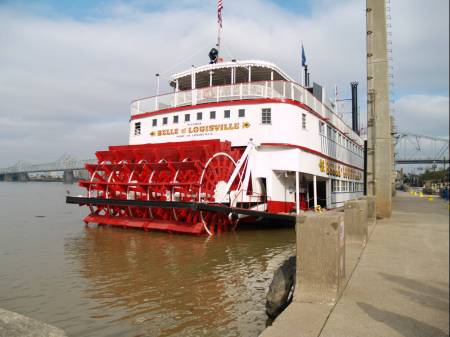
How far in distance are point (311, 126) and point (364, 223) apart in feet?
25.9

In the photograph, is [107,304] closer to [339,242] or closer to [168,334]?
[168,334]

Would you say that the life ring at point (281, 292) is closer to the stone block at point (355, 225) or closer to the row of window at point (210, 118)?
the stone block at point (355, 225)

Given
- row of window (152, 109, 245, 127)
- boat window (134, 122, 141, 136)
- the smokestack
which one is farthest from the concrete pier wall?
the smokestack

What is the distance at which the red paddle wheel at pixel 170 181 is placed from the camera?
38.9 feet

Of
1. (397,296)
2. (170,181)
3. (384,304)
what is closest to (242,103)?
(170,181)

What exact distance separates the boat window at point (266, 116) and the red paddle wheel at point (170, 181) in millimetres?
1268

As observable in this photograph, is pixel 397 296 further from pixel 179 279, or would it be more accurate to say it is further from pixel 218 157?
pixel 218 157

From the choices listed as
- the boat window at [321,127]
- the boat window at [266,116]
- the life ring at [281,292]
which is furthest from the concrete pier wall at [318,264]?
the boat window at [321,127]

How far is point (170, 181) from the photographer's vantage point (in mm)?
12945

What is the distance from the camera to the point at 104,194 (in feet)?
47.4

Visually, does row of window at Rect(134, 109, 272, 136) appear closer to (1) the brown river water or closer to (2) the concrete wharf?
(1) the brown river water

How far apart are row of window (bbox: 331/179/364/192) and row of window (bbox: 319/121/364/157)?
177cm

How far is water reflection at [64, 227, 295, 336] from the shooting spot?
491cm

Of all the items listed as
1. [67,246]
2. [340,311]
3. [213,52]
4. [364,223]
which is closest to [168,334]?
[340,311]
